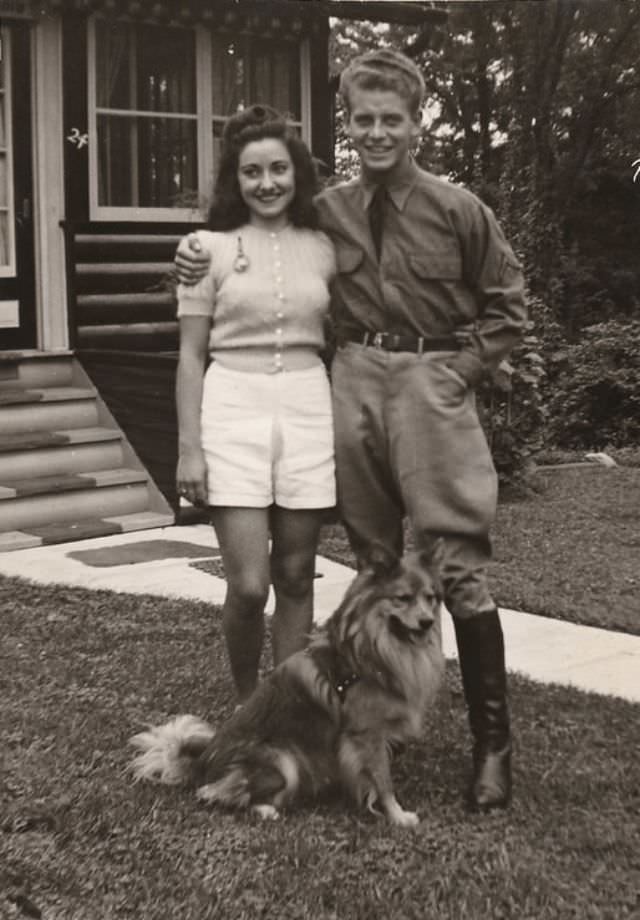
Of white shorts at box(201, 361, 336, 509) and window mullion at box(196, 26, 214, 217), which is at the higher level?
window mullion at box(196, 26, 214, 217)

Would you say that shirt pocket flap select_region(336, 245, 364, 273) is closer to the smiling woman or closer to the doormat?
the smiling woman

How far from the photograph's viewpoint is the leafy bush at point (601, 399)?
14.1 meters

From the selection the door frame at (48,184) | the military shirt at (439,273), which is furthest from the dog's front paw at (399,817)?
the door frame at (48,184)

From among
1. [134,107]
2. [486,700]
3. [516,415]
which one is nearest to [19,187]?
[134,107]

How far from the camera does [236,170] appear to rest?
12.6ft

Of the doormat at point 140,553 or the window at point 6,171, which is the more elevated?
the window at point 6,171

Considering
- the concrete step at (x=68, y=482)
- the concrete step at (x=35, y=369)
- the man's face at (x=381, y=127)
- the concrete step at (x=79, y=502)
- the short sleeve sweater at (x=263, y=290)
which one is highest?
the man's face at (x=381, y=127)

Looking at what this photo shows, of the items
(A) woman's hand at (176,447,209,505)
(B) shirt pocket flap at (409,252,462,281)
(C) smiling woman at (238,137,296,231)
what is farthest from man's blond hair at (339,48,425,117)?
(A) woman's hand at (176,447,209,505)

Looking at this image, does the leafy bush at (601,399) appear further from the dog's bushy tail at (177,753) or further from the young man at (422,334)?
the dog's bushy tail at (177,753)

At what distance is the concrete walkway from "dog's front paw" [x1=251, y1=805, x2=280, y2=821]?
5.51 ft

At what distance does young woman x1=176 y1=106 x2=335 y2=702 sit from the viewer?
3.81 m

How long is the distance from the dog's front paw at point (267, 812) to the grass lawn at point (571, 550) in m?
2.63

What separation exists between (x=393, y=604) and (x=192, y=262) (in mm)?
1124

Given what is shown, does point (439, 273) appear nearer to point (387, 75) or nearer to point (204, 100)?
point (387, 75)
